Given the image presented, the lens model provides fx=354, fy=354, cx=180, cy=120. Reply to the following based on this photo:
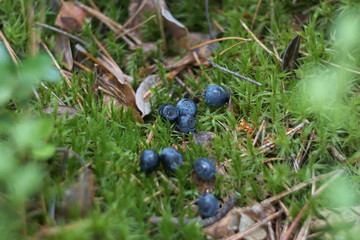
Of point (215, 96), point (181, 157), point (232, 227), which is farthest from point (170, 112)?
point (232, 227)

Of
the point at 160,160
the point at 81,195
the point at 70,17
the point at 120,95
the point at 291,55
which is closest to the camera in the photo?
the point at 81,195

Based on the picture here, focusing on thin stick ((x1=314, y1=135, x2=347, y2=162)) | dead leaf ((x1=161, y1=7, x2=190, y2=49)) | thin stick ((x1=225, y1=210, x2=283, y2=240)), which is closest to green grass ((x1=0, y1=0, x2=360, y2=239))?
thin stick ((x1=314, y1=135, x2=347, y2=162))

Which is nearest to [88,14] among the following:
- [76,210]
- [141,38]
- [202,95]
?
[141,38]

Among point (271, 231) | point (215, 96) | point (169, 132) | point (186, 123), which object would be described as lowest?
point (271, 231)

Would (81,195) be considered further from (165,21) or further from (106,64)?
(165,21)

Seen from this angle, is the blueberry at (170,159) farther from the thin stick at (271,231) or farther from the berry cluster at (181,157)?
the thin stick at (271,231)

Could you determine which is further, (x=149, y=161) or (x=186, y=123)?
(x=186, y=123)

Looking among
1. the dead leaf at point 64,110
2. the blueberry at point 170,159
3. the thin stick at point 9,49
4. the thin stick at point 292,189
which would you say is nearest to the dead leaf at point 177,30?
the dead leaf at point 64,110

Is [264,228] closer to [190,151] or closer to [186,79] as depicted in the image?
[190,151]
